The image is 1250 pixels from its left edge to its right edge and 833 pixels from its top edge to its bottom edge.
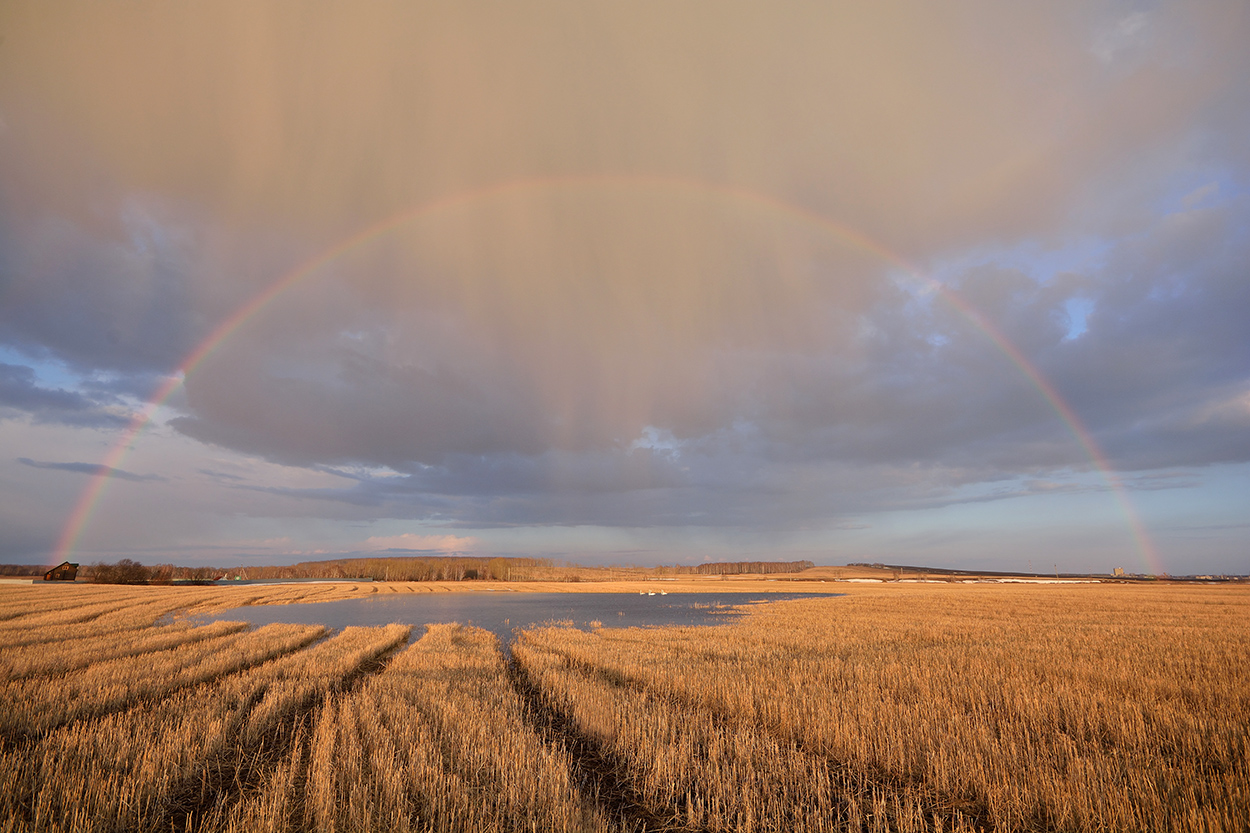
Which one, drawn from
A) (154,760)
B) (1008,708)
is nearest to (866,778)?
(1008,708)

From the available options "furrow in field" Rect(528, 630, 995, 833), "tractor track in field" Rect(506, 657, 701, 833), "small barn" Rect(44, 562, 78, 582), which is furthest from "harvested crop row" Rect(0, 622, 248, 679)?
"small barn" Rect(44, 562, 78, 582)

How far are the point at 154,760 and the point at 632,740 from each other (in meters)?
8.76

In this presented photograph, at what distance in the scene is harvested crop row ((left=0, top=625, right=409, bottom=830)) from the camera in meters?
7.85

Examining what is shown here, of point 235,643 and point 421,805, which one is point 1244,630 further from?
point 235,643

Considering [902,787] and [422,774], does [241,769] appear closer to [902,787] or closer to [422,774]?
[422,774]

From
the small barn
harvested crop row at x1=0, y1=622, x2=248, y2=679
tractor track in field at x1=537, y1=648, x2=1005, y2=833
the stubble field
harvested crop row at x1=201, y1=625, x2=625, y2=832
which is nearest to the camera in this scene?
harvested crop row at x1=201, y1=625, x2=625, y2=832

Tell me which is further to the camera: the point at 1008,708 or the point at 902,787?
the point at 1008,708

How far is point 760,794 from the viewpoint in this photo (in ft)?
28.3

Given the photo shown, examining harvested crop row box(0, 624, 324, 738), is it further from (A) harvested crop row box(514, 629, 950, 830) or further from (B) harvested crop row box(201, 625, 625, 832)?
(A) harvested crop row box(514, 629, 950, 830)

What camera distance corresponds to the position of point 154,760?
9.62 m

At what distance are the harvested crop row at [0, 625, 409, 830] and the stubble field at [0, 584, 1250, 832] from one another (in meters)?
0.06

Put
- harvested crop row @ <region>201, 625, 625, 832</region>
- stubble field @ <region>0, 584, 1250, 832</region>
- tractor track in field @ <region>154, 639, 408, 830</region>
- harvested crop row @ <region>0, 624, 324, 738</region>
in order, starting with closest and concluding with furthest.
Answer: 1. harvested crop row @ <region>201, 625, 625, 832</region>
2. stubble field @ <region>0, 584, 1250, 832</region>
3. tractor track in field @ <region>154, 639, 408, 830</region>
4. harvested crop row @ <region>0, 624, 324, 738</region>

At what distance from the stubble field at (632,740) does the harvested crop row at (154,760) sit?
0.06 metres

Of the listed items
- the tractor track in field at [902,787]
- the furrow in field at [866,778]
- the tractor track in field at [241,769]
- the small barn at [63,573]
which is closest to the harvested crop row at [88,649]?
the tractor track in field at [241,769]
